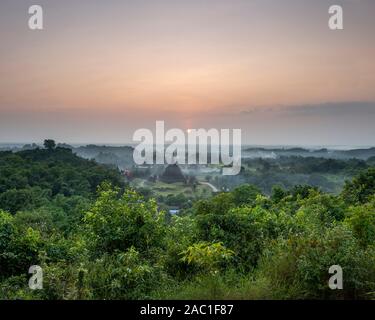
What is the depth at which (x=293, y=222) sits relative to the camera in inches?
179

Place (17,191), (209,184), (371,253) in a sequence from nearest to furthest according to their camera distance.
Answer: (371,253), (209,184), (17,191)

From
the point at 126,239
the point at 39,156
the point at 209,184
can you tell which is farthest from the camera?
the point at 39,156

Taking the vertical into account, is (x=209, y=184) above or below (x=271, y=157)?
below

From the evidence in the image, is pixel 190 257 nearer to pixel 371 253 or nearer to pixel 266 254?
pixel 266 254

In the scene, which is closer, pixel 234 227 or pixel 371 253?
pixel 371 253

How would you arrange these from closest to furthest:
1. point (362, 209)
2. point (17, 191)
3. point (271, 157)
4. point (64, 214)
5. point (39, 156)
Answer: point (362, 209) < point (271, 157) < point (64, 214) < point (17, 191) < point (39, 156)

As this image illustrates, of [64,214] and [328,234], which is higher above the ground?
[328,234]

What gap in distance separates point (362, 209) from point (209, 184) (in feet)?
15.1

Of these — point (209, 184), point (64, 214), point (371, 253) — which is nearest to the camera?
point (371, 253)

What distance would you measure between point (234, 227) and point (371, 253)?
1.43m

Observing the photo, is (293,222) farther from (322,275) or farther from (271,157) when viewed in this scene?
(271,157)

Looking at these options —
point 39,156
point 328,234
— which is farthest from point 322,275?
point 39,156

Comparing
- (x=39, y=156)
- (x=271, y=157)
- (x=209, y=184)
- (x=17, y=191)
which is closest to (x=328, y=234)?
(x=271, y=157)
